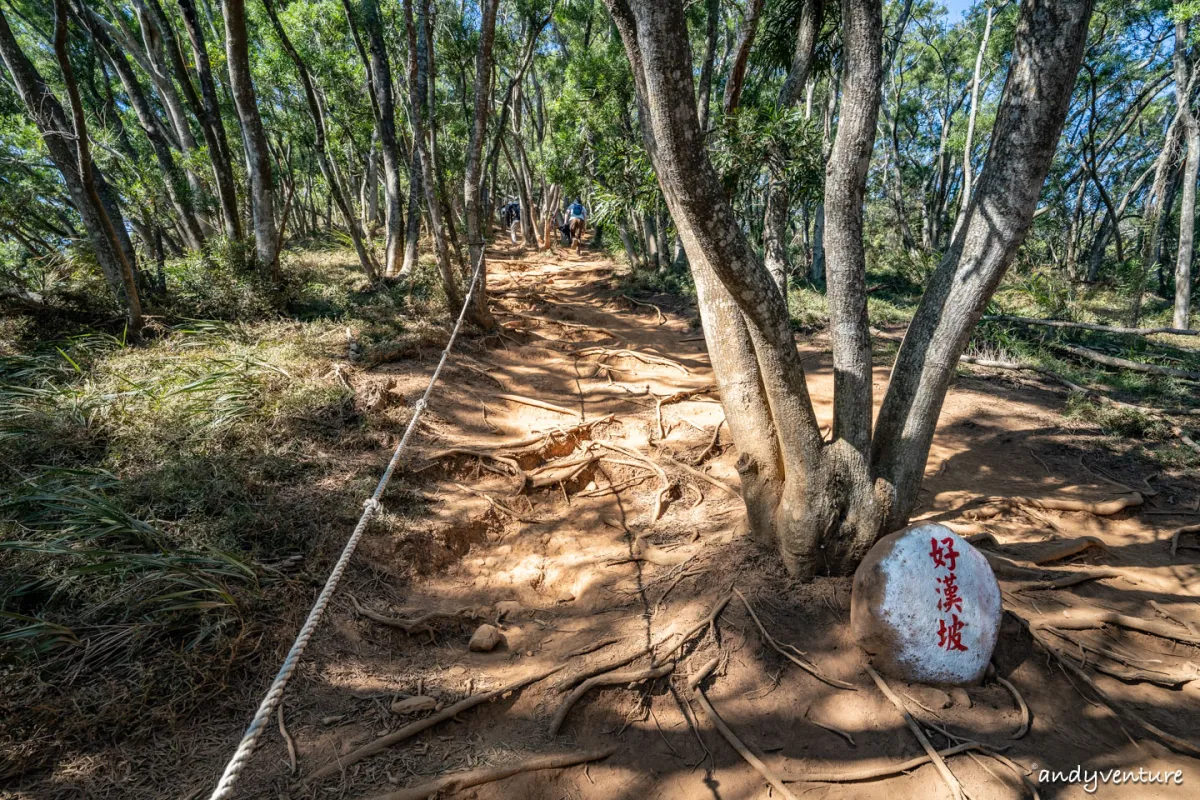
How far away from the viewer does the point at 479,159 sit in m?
6.36

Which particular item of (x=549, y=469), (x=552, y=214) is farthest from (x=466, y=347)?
(x=552, y=214)

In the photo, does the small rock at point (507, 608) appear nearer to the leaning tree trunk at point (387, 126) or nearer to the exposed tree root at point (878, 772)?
the exposed tree root at point (878, 772)

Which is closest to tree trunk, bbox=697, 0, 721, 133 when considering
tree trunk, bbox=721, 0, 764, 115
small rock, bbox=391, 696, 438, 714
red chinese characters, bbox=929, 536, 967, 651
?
tree trunk, bbox=721, 0, 764, 115

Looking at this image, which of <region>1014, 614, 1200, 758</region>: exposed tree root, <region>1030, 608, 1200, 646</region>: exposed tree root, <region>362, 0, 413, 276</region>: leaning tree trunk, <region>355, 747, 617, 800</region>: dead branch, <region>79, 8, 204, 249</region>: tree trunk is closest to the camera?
<region>355, 747, 617, 800</region>: dead branch

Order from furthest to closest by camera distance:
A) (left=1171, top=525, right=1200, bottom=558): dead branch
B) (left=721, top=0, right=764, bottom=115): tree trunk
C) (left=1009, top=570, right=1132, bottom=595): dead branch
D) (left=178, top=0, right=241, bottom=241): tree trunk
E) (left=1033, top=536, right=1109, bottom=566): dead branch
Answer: (left=178, top=0, right=241, bottom=241): tree trunk → (left=721, top=0, right=764, bottom=115): tree trunk → (left=1171, top=525, right=1200, bottom=558): dead branch → (left=1033, top=536, right=1109, bottom=566): dead branch → (left=1009, top=570, right=1132, bottom=595): dead branch

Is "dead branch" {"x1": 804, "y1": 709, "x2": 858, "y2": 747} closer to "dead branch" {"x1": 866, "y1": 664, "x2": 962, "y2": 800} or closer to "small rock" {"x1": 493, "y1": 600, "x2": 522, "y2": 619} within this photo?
"dead branch" {"x1": 866, "y1": 664, "x2": 962, "y2": 800}

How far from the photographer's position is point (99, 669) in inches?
79.0

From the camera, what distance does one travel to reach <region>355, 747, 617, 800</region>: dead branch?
182 cm

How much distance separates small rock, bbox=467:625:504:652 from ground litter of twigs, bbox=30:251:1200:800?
43 mm

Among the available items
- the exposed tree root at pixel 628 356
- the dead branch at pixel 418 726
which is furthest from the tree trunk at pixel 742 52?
the dead branch at pixel 418 726

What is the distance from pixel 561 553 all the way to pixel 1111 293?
64.0 feet

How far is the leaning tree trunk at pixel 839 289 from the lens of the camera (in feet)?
6.72

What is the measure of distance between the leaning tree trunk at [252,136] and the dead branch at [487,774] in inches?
245

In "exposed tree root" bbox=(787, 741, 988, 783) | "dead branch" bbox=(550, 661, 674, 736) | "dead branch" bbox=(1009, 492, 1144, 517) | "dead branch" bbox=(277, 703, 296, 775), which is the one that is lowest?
"exposed tree root" bbox=(787, 741, 988, 783)
